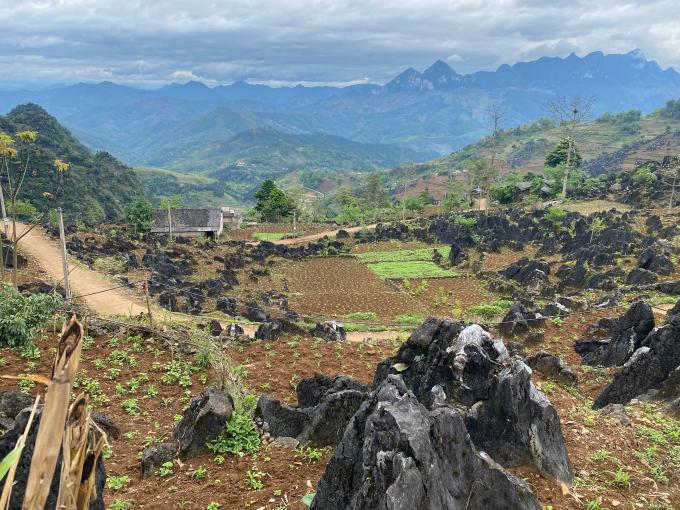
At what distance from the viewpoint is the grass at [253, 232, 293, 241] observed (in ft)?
166

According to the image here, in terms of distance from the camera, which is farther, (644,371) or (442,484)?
(644,371)

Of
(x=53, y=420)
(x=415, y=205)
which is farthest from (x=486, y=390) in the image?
(x=415, y=205)

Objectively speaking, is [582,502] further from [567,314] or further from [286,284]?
[286,284]

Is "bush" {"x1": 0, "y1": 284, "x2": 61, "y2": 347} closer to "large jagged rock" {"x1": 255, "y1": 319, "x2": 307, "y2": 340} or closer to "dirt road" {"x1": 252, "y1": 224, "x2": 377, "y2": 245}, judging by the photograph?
"large jagged rock" {"x1": 255, "y1": 319, "x2": 307, "y2": 340}

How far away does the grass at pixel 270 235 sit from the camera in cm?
5067

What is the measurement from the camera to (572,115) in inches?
2140

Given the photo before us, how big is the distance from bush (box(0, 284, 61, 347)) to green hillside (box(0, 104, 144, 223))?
54.8m

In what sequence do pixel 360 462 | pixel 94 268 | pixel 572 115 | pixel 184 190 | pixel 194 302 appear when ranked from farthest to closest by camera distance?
pixel 184 190 → pixel 572 115 → pixel 94 268 → pixel 194 302 → pixel 360 462

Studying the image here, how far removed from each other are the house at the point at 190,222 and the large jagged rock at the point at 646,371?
44020 mm

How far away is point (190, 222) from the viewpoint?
50.8 meters

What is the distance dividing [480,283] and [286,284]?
12104 mm

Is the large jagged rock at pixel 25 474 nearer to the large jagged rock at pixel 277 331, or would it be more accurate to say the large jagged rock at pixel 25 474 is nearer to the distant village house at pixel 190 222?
the large jagged rock at pixel 277 331

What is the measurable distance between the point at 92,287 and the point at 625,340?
2137 cm

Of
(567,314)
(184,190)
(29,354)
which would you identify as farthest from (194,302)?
(184,190)
